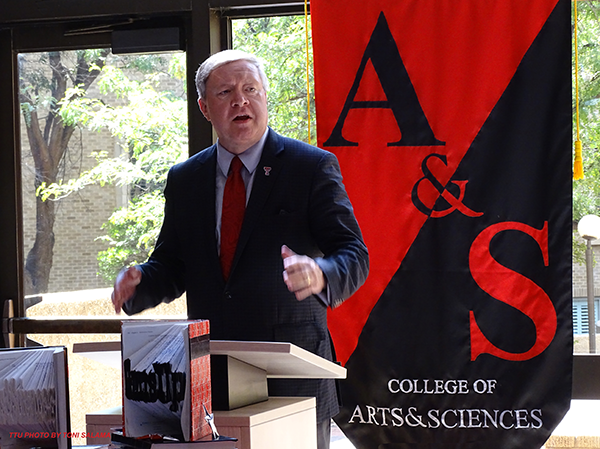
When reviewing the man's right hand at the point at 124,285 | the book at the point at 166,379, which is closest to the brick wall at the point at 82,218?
the man's right hand at the point at 124,285

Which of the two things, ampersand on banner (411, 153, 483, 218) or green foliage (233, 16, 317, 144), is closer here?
ampersand on banner (411, 153, 483, 218)

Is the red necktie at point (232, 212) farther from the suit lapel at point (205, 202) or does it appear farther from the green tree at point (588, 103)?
the green tree at point (588, 103)

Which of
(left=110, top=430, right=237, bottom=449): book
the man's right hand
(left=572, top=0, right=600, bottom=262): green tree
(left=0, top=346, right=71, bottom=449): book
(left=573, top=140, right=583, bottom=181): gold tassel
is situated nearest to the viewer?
(left=110, top=430, right=237, bottom=449): book

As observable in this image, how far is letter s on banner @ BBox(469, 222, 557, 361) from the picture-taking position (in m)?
2.78

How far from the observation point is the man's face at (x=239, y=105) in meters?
2.06

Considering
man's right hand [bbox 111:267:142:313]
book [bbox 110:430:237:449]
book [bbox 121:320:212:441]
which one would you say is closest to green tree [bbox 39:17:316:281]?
man's right hand [bbox 111:267:142:313]

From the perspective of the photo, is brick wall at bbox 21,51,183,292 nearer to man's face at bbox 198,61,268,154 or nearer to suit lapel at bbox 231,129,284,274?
man's face at bbox 198,61,268,154

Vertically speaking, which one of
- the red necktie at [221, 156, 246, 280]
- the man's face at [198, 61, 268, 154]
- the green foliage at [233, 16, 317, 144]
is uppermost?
the green foliage at [233, 16, 317, 144]

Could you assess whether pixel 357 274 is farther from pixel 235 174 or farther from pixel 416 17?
pixel 416 17

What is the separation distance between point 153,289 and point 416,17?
5.44ft

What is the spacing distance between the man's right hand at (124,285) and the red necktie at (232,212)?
0.90 ft

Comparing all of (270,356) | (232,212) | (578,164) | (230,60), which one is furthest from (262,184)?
(578,164)

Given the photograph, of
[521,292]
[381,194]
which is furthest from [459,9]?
[521,292]

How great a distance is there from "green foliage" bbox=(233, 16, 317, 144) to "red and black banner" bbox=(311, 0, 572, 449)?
0.72 ft
